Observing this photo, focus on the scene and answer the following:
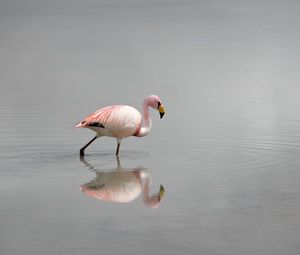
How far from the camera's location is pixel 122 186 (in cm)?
844

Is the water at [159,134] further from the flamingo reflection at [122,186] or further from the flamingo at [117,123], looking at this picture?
the flamingo at [117,123]

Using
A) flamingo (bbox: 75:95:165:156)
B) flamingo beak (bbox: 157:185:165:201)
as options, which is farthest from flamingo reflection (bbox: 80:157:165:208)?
flamingo (bbox: 75:95:165:156)

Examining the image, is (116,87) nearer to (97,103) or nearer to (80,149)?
(97,103)

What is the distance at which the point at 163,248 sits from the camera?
6.30m

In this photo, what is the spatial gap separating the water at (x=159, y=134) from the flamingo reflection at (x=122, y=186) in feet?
0.14

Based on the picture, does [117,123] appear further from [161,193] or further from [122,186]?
[161,193]

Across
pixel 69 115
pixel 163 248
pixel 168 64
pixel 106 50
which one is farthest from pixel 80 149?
pixel 106 50

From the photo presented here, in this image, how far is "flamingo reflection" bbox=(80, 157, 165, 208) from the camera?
26.0 ft

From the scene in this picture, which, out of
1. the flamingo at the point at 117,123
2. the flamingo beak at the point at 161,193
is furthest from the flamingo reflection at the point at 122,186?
the flamingo at the point at 117,123

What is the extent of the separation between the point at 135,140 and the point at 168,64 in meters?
6.08

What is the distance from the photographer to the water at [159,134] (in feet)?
22.3

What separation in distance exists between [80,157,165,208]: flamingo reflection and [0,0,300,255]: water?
1.7 inches

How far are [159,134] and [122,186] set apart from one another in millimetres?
3098

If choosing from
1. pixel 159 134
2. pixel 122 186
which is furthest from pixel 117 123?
pixel 122 186
